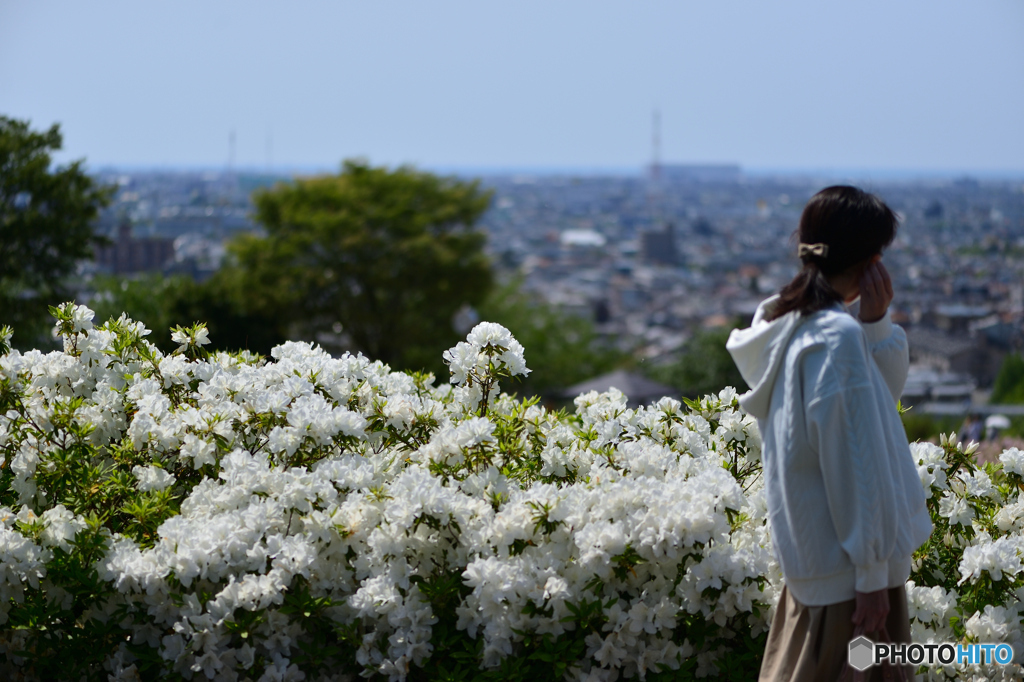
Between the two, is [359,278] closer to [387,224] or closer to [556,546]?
[387,224]

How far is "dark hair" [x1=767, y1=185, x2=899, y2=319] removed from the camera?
204 cm

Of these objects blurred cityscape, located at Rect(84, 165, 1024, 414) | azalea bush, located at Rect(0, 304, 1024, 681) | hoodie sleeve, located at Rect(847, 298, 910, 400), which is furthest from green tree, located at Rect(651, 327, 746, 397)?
hoodie sleeve, located at Rect(847, 298, 910, 400)

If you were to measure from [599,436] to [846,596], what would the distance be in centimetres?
137

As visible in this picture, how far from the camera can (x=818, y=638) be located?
7.01 feet

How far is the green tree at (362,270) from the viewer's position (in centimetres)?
2369

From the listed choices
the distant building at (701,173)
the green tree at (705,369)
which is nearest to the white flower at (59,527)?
the green tree at (705,369)

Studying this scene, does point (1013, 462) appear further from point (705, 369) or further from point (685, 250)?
point (685, 250)

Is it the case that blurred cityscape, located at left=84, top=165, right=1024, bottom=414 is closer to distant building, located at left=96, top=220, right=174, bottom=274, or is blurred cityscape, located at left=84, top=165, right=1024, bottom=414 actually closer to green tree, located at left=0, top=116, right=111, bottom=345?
distant building, located at left=96, top=220, right=174, bottom=274

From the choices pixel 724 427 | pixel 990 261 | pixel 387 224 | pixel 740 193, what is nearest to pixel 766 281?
pixel 990 261

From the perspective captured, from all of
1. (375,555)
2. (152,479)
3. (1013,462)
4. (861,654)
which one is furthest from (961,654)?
(152,479)

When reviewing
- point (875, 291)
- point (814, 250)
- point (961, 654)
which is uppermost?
point (814, 250)

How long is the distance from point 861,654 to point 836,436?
0.58 m

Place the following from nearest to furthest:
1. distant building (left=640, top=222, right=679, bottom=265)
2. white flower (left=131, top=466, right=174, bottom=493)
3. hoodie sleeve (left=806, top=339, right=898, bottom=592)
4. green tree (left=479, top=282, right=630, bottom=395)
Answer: hoodie sleeve (left=806, top=339, right=898, bottom=592), white flower (left=131, top=466, right=174, bottom=493), green tree (left=479, top=282, right=630, bottom=395), distant building (left=640, top=222, right=679, bottom=265)

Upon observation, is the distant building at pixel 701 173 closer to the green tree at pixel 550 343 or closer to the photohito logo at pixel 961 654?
the green tree at pixel 550 343
